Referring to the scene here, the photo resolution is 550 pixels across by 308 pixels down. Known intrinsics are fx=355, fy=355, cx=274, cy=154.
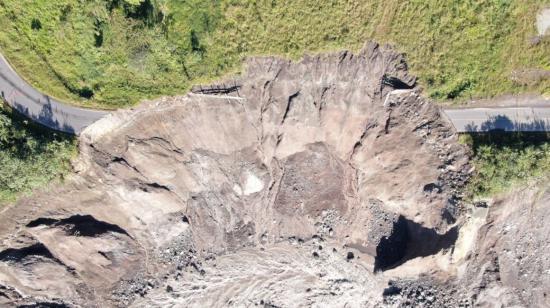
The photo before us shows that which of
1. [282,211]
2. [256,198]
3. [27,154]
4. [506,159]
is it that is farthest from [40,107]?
[506,159]

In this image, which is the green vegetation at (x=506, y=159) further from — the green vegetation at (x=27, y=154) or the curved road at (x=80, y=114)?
the green vegetation at (x=27, y=154)

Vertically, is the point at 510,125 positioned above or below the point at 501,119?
below

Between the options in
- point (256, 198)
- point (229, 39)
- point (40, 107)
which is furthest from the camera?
point (256, 198)

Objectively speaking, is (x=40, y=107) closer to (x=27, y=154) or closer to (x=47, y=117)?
(x=47, y=117)

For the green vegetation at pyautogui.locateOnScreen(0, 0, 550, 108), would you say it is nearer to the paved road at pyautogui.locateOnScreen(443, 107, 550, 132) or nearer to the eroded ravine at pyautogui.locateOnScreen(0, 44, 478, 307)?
the paved road at pyautogui.locateOnScreen(443, 107, 550, 132)

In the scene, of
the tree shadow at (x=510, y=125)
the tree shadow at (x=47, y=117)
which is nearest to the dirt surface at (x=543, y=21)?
the tree shadow at (x=510, y=125)

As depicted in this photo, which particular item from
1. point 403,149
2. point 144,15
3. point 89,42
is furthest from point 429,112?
point 89,42
